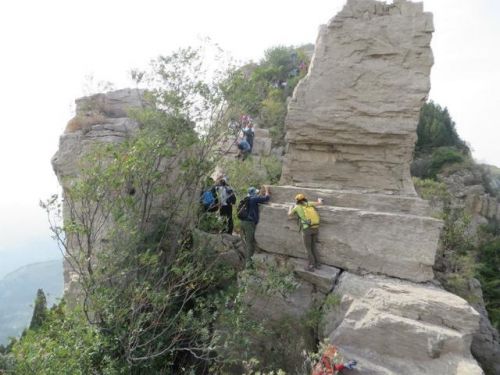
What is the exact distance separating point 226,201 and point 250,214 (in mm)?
1443

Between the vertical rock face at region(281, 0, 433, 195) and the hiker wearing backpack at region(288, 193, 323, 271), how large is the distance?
1.77 m

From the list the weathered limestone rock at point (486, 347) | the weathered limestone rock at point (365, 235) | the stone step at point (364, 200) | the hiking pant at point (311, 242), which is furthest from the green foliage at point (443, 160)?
the hiking pant at point (311, 242)

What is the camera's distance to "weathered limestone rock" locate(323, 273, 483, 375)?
6.59 m

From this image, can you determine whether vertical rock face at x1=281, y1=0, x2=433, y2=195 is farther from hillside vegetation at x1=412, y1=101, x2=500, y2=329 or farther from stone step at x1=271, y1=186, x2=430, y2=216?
hillside vegetation at x1=412, y1=101, x2=500, y2=329

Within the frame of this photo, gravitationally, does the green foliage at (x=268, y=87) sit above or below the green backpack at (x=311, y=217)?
above

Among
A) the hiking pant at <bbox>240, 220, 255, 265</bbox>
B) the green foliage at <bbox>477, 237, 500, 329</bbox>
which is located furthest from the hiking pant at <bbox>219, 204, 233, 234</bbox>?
the green foliage at <bbox>477, 237, 500, 329</bbox>

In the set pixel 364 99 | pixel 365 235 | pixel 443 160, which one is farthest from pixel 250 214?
pixel 443 160

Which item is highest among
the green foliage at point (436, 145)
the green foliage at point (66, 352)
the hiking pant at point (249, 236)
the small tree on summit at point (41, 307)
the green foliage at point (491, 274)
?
the green foliage at point (436, 145)

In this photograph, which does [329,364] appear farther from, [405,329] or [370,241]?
[370,241]

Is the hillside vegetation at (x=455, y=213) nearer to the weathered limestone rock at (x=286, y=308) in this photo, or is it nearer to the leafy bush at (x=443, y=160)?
the leafy bush at (x=443, y=160)

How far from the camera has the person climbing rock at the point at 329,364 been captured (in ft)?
20.0

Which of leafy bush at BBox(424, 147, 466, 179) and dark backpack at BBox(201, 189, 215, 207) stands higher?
leafy bush at BBox(424, 147, 466, 179)

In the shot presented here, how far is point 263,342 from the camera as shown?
924 centimetres

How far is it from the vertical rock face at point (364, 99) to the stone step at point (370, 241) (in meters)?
1.67
